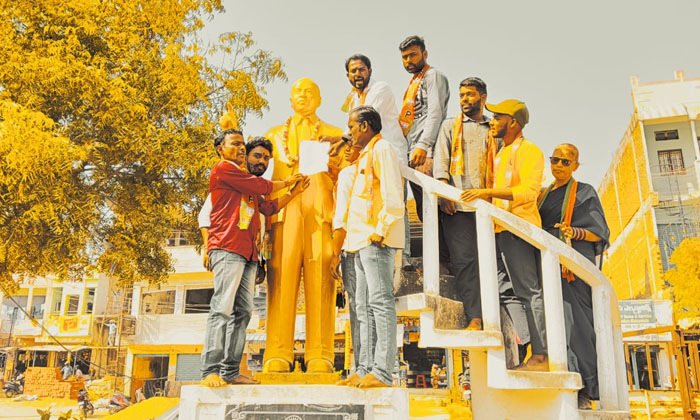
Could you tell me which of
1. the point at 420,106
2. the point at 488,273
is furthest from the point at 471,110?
the point at 488,273

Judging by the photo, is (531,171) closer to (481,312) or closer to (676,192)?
(481,312)

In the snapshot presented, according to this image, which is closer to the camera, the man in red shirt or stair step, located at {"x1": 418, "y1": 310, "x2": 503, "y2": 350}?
stair step, located at {"x1": 418, "y1": 310, "x2": 503, "y2": 350}

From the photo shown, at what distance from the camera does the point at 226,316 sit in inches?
152

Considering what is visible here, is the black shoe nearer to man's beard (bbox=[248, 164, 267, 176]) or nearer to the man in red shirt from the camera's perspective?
the man in red shirt

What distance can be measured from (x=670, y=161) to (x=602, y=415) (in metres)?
23.7

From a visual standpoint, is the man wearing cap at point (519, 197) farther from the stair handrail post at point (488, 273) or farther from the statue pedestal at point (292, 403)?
the statue pedestal at point (292, 403)

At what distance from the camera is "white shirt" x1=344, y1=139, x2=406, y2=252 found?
3662mm

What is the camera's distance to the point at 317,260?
4531 millimetres

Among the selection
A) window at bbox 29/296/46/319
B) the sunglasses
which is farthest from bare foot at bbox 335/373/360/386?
window at bbox 29/296/46/319

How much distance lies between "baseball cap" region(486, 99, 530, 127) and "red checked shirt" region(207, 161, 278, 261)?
1.79 m

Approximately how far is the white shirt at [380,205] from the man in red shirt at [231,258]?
0.74m

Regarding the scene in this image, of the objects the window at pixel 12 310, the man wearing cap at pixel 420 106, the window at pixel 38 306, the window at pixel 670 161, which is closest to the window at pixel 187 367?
the window at pixel 38 306

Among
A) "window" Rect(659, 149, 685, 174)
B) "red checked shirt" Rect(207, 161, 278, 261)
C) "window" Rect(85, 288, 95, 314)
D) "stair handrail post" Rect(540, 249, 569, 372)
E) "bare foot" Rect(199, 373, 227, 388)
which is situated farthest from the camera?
"window" Rect(85, 288, 95, 314)

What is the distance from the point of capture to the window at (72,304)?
2984cm
